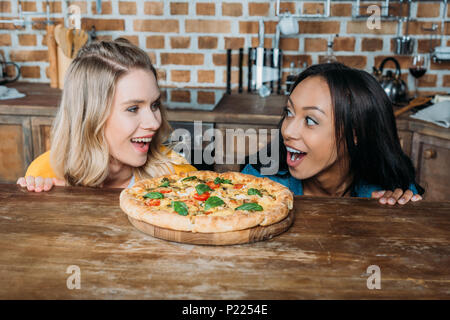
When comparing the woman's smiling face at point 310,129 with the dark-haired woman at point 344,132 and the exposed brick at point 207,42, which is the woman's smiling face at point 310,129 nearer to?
the dark-haired woman at point 344,132

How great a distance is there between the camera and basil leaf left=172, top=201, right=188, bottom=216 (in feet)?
3.23

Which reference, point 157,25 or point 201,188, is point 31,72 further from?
point 201,188

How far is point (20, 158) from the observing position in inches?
106

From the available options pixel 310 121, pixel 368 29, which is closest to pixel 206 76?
pixel 368 29

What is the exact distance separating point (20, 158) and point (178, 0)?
4.64 feet

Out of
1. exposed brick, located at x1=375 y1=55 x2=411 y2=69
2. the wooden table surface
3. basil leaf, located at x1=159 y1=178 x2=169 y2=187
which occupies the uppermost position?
exposed brick, located at x1=375 y1=55 x2=411 y2=69

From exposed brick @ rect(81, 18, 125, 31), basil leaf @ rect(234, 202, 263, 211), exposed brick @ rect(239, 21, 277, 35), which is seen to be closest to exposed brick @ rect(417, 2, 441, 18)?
exposed brick @ rect(239, 21, 277, 35)

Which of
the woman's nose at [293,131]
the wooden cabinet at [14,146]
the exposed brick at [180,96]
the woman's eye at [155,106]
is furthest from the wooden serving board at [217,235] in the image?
the exposed brick at [180,96]

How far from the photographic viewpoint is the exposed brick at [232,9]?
297 cm

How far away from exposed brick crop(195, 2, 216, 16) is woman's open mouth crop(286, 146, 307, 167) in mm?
1691

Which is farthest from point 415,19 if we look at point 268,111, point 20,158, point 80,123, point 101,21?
point 20,158

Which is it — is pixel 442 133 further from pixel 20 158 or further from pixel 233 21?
pixel 20 158

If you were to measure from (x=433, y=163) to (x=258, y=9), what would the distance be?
1.46 meters

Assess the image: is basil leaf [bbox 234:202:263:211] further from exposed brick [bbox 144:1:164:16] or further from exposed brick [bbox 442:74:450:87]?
exposed brick [bbox 442:74:450:87]
